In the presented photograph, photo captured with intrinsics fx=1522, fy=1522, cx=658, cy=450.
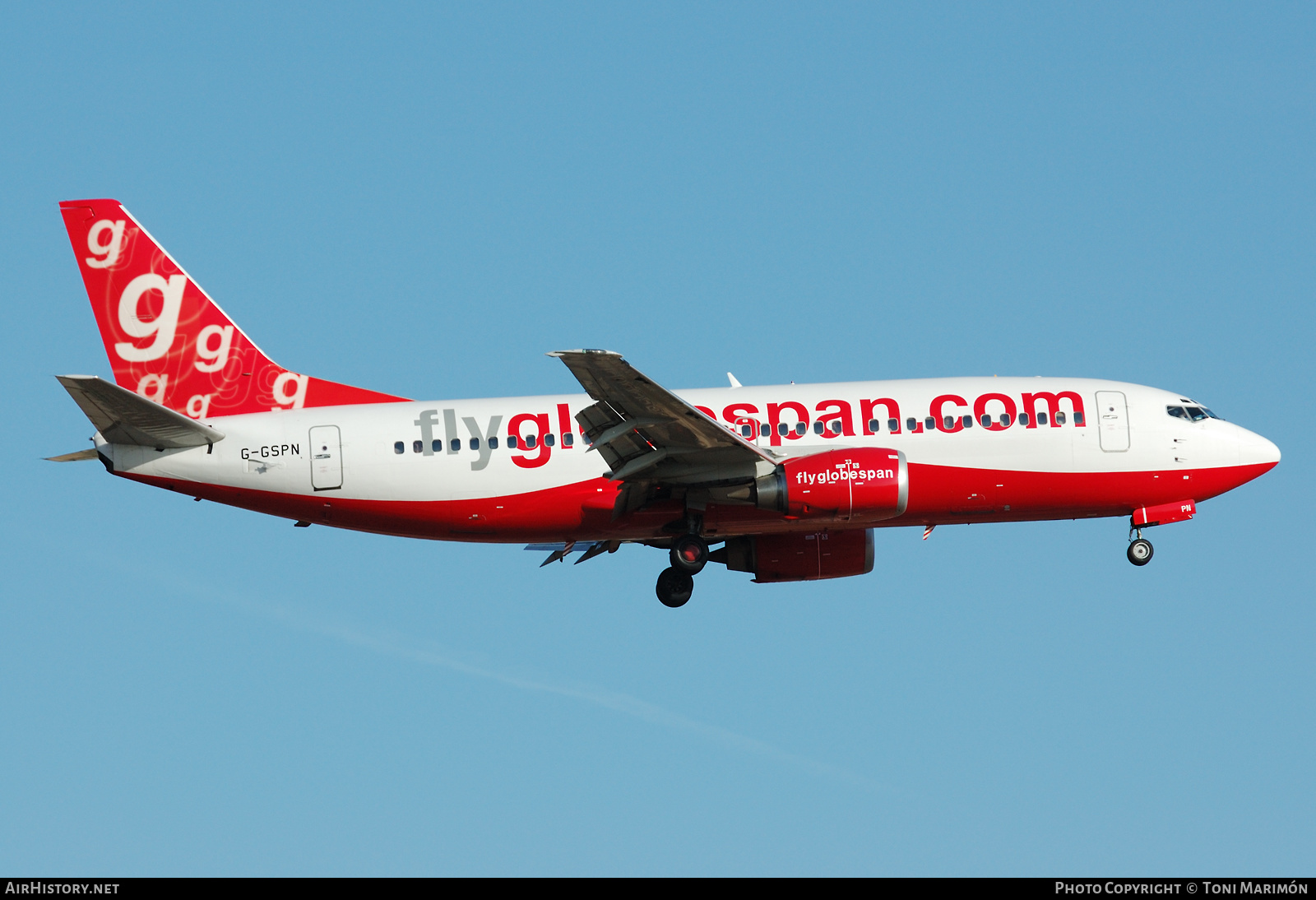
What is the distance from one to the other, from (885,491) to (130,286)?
20.9 meters

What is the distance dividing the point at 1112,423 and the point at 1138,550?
368 cm

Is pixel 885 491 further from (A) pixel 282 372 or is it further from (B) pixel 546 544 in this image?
(A) pixel 282 372

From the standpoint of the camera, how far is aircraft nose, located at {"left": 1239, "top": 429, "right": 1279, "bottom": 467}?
1633 inches

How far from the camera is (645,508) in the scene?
130 feet

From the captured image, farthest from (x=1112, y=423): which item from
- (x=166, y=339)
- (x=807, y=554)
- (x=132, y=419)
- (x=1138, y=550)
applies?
(x=166, y=339)

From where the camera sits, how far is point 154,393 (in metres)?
40.4

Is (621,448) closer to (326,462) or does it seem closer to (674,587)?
(674,587)

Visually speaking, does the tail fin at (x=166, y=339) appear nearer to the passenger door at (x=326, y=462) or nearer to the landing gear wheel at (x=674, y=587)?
the passenger door at (x=326, y=462)

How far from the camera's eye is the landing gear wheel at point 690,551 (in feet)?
132

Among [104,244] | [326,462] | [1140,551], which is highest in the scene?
[104,244]

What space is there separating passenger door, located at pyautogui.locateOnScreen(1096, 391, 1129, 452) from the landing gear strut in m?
2.63

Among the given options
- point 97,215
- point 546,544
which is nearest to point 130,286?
point 97,215

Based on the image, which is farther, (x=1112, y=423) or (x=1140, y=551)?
(x=1140, y=551)

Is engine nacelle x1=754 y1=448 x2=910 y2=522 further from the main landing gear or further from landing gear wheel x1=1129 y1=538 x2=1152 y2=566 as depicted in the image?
landing gear wheel x1=1129 y1=538 x2=1152 y2=566
